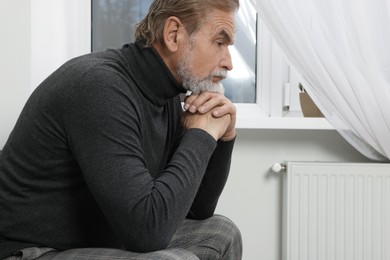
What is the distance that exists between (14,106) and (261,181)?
3.28ft

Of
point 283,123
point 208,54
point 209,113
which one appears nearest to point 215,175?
point 209,113

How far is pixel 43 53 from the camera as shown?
2043mm

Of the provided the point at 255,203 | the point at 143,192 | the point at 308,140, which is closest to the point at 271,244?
the point at 255,203

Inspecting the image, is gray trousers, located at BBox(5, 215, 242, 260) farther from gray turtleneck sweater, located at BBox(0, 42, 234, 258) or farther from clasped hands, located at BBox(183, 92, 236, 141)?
clasped hands, located at BBox(183, 92, 236, 141)

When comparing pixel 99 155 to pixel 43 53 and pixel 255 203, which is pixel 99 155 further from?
pixel 255 203

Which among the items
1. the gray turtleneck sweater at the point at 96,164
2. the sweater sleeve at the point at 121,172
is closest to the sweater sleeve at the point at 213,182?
the gray turtleneck sweater at the point at 96,164

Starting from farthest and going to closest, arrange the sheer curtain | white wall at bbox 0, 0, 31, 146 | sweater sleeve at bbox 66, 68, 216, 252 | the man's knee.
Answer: the sheer curtain < white wall at bbox 0, 0, 31, 146 < the man's knee < sweater sleeve at bbox 66, 68, 216, 252

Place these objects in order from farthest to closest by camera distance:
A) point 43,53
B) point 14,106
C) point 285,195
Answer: point 285,195
point 43,53
point 14,106

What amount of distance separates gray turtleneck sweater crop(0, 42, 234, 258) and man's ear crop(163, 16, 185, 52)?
1.6 inches

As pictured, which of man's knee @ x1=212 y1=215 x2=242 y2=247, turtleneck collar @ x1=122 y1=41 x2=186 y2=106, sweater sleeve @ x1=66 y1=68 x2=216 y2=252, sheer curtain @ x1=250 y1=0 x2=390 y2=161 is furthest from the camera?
sheer curtain @ x1=250 y1=0 x2=390 y2=161

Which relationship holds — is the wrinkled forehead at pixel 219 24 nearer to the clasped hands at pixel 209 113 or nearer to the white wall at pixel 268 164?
the clasped hands at pixel 209 113

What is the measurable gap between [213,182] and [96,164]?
56 cm

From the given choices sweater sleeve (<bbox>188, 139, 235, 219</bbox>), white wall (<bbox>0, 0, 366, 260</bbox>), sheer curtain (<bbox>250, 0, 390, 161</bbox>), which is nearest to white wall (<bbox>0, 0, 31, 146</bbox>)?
white wall (<bbox>0, 0, 366, 260</bbox>)

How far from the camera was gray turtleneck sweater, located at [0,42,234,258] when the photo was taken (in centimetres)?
117
